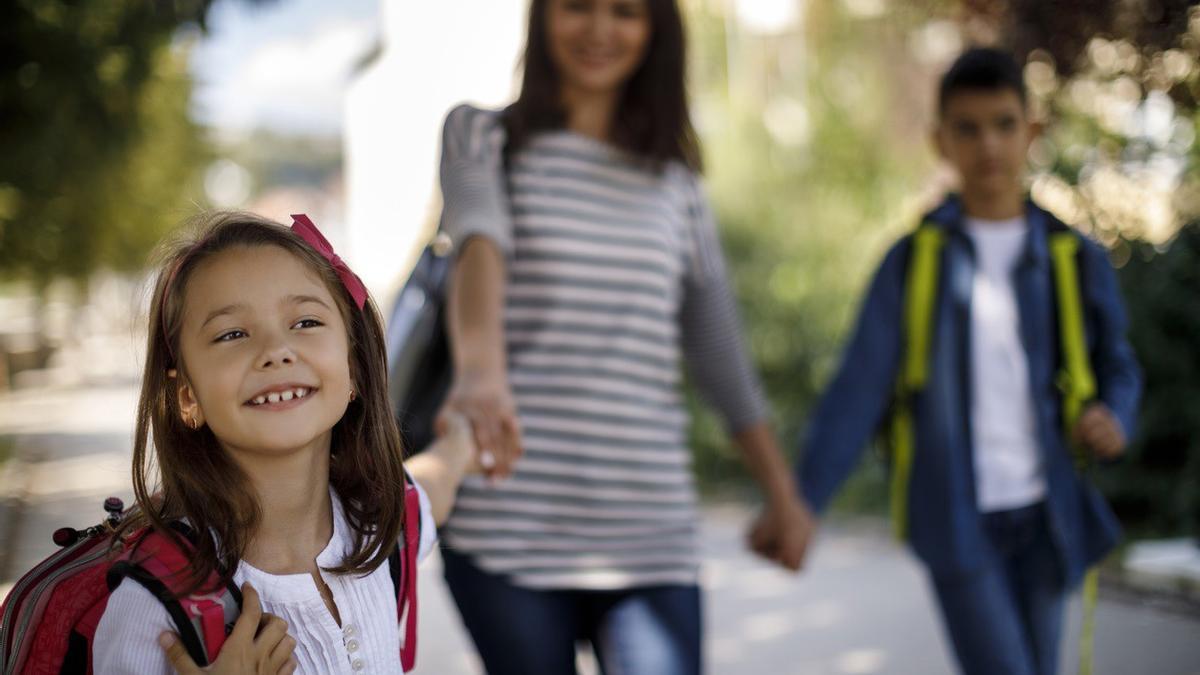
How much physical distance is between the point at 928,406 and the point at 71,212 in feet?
11.9

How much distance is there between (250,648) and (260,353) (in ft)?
1.14

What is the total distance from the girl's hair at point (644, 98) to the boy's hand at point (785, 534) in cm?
82

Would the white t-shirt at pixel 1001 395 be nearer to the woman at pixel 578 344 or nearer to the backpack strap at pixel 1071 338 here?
the backpack strap at pixel 1071 338

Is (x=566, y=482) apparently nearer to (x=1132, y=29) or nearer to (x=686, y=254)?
(x=686, y=254)

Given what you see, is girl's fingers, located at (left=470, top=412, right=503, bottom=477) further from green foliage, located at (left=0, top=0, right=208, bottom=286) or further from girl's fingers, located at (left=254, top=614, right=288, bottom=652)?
green foliage, located at (left=0, top=0, right=208, bottom=286)

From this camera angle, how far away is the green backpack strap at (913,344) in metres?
2.90

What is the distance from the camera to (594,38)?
2.44 m

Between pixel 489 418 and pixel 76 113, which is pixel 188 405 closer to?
pixel 489 418

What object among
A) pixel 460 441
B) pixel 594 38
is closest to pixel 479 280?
pixel 460 441

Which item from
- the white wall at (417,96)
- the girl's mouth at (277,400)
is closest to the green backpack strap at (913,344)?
the girl's mouth at (277,400)

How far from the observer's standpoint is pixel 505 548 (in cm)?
228

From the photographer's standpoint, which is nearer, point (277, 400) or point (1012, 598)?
point (277, 400)

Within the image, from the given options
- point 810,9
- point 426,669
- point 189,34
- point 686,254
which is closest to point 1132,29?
point 686,254

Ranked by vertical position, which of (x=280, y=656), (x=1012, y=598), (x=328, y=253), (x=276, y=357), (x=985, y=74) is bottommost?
(x=1012, y=598)
